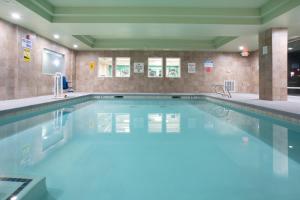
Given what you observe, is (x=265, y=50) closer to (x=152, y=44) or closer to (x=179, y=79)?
(x=152, y=44)

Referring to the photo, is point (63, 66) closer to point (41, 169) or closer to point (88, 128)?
point (88, 128)

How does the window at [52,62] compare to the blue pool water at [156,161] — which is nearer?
the blue pool water at [156,161]

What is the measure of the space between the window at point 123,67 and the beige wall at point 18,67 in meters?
4.56

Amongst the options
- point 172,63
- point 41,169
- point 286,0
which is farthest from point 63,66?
point 41,169

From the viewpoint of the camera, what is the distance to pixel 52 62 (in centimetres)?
1145

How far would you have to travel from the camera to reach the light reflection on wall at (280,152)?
2307 mm

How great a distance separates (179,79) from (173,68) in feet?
2.39

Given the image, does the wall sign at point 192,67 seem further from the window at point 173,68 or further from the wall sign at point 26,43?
the wall sign at point 26,43

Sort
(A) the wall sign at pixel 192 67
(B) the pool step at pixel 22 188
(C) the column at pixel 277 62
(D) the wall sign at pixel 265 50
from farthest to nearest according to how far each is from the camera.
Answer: (A) the wall sign at pixel 192 67 < (D) the wall sign at pixel 265 50 < (C) the column at pixel 277 62 < (B) the pool step at pixel 22 188

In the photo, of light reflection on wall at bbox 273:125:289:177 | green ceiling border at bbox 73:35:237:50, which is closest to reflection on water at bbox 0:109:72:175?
light reflection on wall at bbox 273:125:289:177

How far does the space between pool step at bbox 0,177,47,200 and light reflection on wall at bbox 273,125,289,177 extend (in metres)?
1.89

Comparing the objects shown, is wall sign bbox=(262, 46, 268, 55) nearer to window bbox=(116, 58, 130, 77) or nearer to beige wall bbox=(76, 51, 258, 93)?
beige wall bbox=(76, 51, 258, 93)

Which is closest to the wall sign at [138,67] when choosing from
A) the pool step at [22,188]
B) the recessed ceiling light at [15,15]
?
the recessed ceiling light at [15,15]

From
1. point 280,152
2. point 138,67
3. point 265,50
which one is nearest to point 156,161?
point 280,152
